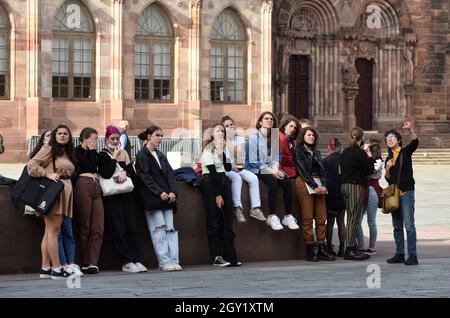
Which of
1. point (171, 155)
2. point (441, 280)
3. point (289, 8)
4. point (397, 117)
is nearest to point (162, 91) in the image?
point (289, 8)

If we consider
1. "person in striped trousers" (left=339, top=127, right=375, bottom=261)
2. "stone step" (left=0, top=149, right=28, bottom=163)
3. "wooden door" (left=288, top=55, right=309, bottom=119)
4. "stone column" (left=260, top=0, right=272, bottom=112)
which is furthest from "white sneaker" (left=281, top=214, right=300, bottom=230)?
"wooden door" (left=288, top=55, right=309, bottom=119)

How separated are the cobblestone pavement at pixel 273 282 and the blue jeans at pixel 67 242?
402 millimetres

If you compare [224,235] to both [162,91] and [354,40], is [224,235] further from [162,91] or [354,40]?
[354,40]

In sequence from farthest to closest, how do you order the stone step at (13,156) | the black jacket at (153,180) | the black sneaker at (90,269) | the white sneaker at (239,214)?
the stone step at (13,156), the white sneaker at (239,214), the black jacket at (153,180), the black sneaker at (90,269)

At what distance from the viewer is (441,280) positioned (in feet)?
44.2

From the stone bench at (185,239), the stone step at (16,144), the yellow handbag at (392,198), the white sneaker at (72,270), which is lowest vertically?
the white sneaker at (72,270)

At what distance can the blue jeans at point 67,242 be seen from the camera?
550 inches

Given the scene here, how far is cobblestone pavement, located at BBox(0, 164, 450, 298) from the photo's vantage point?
12.1m

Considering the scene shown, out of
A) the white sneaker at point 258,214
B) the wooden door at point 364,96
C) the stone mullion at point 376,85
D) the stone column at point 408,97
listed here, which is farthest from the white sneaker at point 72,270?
the stone column at point 408,97

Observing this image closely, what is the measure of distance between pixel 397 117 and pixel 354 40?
3.82 m

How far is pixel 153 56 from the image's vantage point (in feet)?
124

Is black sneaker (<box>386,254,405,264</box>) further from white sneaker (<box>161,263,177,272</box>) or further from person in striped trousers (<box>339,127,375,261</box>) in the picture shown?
white sneaker (<box>161,263,177,272</box>)

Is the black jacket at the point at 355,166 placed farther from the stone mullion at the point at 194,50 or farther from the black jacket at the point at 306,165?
the stone mullion at the point at 194,50

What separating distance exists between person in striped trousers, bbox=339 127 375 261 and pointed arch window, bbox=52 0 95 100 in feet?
68.7
